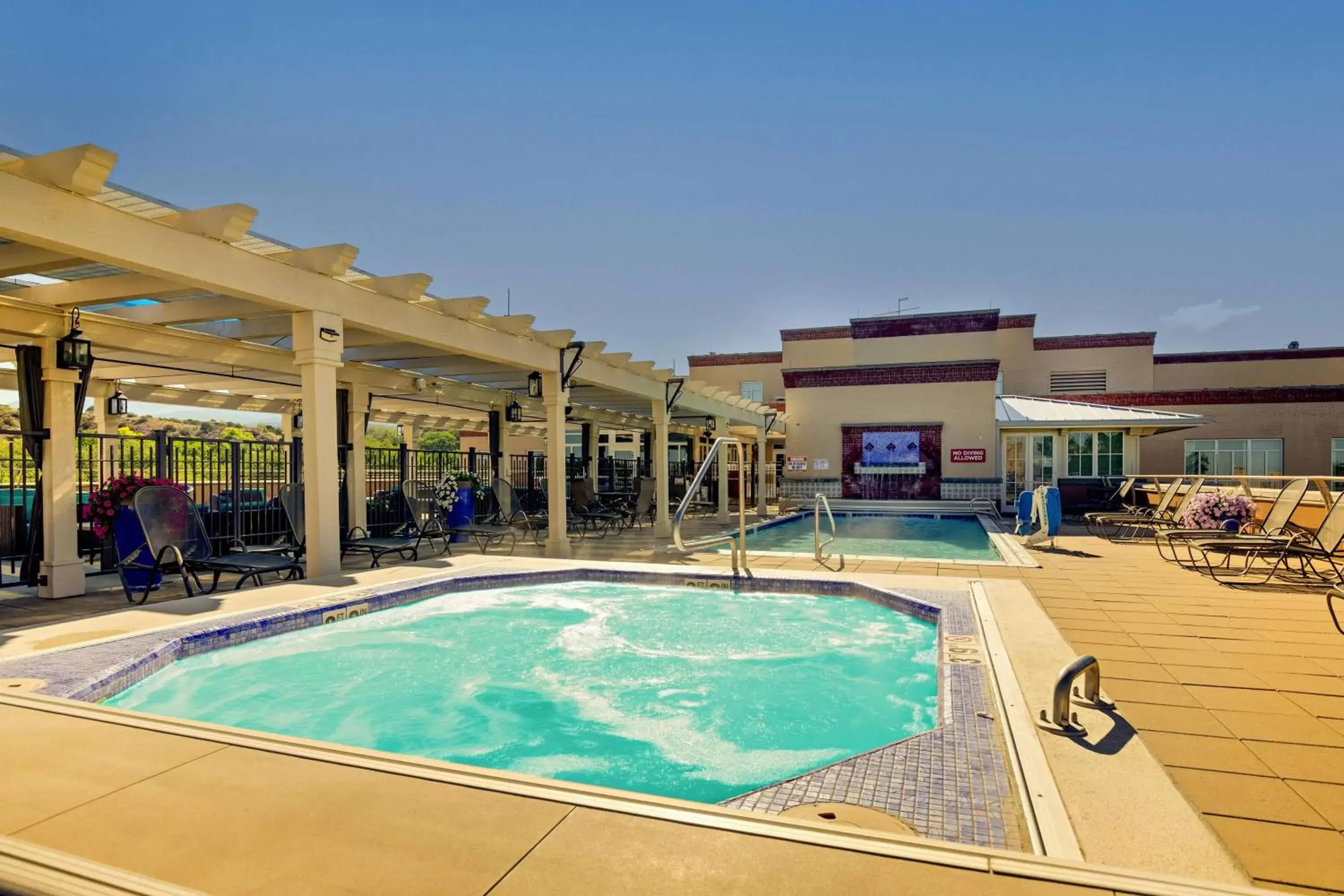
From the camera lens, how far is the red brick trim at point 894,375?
63.7 ft

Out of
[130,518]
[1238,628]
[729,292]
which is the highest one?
[729,292]

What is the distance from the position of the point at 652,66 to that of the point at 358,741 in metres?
11.3

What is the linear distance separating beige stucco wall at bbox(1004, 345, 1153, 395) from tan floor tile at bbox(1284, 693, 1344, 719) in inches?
1044

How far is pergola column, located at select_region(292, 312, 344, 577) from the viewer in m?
6.18

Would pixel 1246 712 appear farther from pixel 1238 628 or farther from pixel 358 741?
pixel 358 741

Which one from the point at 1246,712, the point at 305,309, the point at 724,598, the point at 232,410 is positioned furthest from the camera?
the point at 232,410

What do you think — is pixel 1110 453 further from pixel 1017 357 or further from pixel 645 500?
pixel 645 500

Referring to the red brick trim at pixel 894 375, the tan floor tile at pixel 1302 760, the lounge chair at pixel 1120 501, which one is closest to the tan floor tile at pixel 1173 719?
the tan floor tile at pixel 1302 760

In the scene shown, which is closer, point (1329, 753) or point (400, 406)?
point (1329, 753)

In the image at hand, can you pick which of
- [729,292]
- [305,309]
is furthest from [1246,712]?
[729,292]

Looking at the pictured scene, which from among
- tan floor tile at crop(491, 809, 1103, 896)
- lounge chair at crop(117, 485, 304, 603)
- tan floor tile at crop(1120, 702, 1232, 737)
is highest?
lounge chair at crop(117, 485, 304, 603)

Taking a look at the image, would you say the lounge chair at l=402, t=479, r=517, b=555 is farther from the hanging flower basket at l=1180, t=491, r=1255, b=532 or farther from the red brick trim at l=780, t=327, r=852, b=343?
the red brick trim at l=780, t=327, r=852, b=343

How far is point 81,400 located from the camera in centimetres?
678

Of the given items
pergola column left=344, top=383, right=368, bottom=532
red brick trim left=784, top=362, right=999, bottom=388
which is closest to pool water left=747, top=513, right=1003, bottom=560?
red brick trim left=784, top=362, right=999, bottom=388
